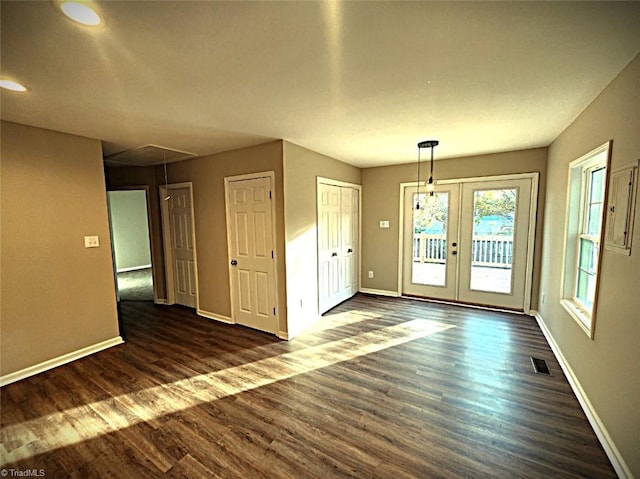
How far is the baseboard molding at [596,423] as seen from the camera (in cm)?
154

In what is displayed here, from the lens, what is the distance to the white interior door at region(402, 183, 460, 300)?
4422 mm

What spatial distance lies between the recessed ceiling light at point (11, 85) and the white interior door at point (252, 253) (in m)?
2.02

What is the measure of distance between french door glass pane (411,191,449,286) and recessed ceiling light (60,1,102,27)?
4.23 metres

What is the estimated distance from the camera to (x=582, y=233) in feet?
8.48

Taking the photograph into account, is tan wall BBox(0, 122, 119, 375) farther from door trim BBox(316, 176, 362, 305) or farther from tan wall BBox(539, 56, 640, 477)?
tan wall BBox(539, 56, 640, 477)

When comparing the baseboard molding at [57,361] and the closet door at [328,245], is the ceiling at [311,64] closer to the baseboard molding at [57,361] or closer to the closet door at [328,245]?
the closet door at [328,245]

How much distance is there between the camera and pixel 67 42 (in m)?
1.35

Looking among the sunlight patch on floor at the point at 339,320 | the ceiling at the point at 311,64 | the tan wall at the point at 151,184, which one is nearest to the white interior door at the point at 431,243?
the sunlight patch on floor at the point at 339,320

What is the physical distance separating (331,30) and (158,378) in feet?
10.3

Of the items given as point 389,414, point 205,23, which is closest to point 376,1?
point 205,23

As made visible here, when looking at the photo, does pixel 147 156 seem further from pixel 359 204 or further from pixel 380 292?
pixel 380 292

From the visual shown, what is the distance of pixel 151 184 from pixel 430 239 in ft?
16.2

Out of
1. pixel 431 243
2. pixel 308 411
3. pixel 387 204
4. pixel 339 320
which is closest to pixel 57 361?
pixel 308 411

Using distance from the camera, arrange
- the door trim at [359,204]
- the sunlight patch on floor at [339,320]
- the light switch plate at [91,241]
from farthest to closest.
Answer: the door trim at [359,204] → the sunlight patch on floor at [339,320] → the light switch plate at [91,241]
